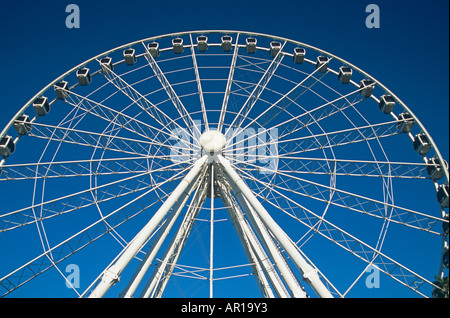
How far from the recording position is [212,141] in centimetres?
2231

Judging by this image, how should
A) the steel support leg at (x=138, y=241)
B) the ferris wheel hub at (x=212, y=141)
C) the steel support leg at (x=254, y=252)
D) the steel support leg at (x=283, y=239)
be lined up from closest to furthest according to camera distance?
the steel support leg at (x=138, y=241)
the steel support leg at (x=283, y=239)
the steel support leg at (x=254, y=252)
the ferris wheel hub at (x=212, y=141)

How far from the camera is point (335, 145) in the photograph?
73.3 feet

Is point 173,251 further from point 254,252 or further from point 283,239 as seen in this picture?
point 283,239

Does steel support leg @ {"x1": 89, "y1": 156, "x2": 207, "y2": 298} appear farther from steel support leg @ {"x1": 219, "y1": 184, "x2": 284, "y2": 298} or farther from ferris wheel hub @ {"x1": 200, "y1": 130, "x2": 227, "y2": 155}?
steel support leg @ {"x1": 219, "y1": 184, "x2": 284, "y2": 298}

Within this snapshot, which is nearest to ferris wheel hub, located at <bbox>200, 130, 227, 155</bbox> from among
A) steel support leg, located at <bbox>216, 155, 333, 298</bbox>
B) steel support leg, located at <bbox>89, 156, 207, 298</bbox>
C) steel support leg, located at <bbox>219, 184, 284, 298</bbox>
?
steel support leg, located at <bbox>89, 156, 207, 298</bbox>

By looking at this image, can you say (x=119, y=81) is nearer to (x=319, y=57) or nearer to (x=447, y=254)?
(x=319, y=57)

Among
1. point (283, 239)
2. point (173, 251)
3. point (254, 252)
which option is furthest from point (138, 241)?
point (254, 252)

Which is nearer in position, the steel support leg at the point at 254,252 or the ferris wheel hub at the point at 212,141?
the steel support leg at the point at 254,252

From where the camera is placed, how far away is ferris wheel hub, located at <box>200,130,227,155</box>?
22031 millimetres

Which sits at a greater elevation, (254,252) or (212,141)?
(212,141)

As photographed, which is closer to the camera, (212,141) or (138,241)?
(138,241)

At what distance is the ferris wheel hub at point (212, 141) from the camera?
22.0 m

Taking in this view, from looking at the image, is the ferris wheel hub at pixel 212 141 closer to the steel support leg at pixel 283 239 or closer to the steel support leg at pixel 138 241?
the steel support leg at pixel 138 241

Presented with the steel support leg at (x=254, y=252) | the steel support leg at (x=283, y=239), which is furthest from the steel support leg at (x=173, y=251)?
the steel support leg at (x=283, y=239)
